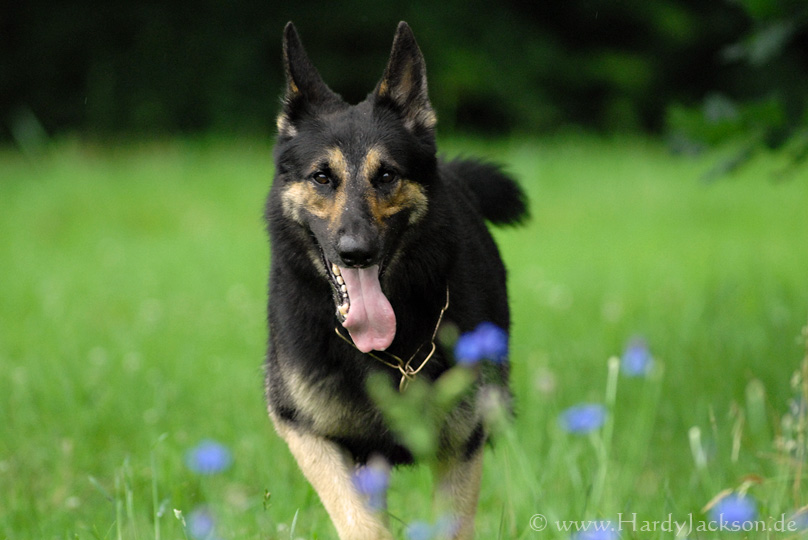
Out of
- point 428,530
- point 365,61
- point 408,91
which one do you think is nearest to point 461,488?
point 428,530

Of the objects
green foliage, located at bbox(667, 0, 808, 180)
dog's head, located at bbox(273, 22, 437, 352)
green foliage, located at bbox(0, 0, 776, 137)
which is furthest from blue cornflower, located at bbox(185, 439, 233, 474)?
green foliage, located at bbox(0, 0, 776, 137)

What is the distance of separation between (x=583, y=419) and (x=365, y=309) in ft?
3.53

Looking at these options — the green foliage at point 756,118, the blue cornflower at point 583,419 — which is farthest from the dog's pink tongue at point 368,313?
the green foliage at point 756,118

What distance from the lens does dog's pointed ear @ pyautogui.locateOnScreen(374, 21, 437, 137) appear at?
3.26 metres

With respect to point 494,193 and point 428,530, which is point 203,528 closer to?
point 428,530

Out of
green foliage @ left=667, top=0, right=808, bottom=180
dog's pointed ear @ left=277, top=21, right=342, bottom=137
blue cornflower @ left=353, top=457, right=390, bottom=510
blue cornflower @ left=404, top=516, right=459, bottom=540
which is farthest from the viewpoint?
green foliage @ left=667, top=0, right=808, bottom=180

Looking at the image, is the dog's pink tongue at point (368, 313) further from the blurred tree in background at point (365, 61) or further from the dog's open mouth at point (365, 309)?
the blurred tree in background at point (365, 61)

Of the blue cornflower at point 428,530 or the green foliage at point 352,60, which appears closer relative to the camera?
the blue cornflower at point 428,530

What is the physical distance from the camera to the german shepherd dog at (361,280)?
2.96 meters

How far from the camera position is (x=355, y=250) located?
279 cm

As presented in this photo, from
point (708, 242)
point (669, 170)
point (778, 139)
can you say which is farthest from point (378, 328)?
point (669, 170)

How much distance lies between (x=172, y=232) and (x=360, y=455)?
25.3ft

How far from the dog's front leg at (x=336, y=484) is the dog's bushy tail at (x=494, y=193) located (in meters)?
1.50

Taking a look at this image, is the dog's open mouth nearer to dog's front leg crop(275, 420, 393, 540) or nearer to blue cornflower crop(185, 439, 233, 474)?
dog's front leg crop(275, 420, 393, 540)
